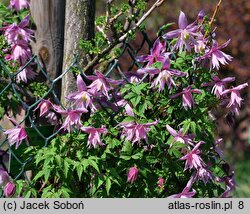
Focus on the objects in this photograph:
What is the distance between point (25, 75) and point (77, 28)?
14.0 inches

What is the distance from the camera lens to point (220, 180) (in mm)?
3211

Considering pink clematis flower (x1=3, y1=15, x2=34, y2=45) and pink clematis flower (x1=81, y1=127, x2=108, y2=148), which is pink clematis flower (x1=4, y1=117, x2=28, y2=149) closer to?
pink clematis flower (x1=81, y1=127, x2=108, y2=148)

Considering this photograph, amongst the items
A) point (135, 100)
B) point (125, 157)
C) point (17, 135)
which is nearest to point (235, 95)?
point (135, 100)

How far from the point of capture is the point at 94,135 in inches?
112


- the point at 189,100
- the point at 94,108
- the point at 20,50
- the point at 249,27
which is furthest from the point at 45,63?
the point at 249,27

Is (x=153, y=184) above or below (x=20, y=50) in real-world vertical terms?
below

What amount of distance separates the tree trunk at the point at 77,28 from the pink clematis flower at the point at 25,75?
169mm

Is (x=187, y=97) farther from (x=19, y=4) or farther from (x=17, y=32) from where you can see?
(x=19, y=4)

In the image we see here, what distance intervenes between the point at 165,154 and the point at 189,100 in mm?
277

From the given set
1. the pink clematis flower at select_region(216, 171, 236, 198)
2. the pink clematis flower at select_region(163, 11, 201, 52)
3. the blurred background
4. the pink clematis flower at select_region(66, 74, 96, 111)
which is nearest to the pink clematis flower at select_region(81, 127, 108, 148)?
the pink clematis flower at select_region(66, 74, 96, 111)

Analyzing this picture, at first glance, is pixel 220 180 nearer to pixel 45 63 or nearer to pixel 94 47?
pixel 94 47

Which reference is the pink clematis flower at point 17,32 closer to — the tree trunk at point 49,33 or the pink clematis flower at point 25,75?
the pink clematis flower at point 25,75

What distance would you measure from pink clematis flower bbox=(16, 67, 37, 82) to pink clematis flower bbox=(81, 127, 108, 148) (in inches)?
23.4

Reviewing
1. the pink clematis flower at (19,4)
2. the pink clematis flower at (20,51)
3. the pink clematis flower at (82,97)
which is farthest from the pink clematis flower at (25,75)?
the pink clematis flower at (82,97)
